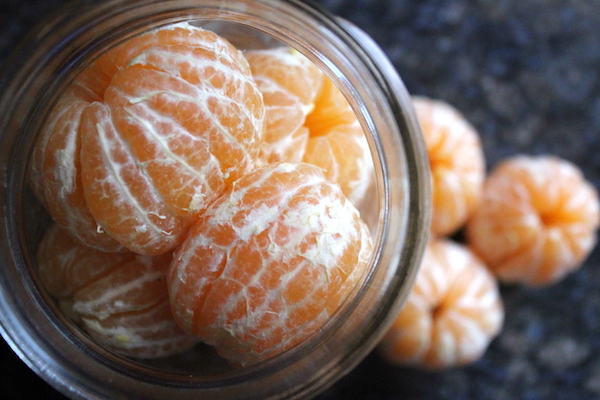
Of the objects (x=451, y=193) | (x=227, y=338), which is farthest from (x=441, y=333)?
(x=227, y=338)

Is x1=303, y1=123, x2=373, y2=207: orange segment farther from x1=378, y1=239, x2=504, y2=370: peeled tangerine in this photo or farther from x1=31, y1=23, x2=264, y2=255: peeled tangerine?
x1=378, y1=239, x2=504, y2=370: peeled tangerine

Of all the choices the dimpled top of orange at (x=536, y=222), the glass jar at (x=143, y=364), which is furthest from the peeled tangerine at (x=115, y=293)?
the dimpled top of orange at (x=536, y=222)

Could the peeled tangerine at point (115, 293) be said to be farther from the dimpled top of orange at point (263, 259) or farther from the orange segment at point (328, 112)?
the orange segment at point (328, 112)

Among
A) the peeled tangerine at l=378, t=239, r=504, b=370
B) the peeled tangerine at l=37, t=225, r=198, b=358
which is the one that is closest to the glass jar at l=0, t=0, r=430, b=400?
the peeled tangerine at l=37, t=225, r=198, b=358

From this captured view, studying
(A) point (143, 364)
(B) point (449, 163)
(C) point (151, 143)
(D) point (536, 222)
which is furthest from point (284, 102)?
(D) point (536, 222)

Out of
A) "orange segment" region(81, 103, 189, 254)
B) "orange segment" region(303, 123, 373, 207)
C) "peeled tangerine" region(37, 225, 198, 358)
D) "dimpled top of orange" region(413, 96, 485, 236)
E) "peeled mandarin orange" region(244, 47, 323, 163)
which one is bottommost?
"peeled tangerine" region(37, 225, 198, 358)

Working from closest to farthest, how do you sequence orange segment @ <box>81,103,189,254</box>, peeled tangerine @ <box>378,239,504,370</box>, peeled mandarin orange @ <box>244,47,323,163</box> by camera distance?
orange segment @ <box>81,103,189,254</box>, peeled mandarin orange @ <box>244,47,323,163</box>, peeled tangerine @ <box>378,239,504,370</box>
